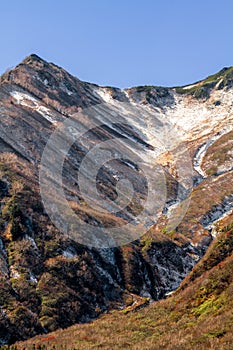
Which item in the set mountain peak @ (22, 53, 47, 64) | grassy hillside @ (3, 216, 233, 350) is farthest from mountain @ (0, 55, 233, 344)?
grassy hillside @ (3, 216, 233, 350)

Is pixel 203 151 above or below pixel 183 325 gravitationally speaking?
above

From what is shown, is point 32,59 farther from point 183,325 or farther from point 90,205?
point 183,325

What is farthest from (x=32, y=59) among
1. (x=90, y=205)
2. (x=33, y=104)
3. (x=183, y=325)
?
(x=183, y=325)

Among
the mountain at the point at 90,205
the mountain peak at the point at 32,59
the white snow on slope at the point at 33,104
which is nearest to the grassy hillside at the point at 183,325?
the mountain at the point at 90,205

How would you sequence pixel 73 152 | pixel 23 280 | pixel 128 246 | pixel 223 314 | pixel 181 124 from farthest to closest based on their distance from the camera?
pixel 181 124
pixel 73 152
pixel 128 246
pixel 23 280
pixel 223 314

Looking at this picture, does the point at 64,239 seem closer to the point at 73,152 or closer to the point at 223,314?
the point at 223,314

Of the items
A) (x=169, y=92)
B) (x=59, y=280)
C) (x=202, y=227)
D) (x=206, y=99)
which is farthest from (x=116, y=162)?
(x=169, y=92)
